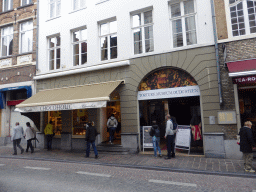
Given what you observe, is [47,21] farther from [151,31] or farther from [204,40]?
[204,40]

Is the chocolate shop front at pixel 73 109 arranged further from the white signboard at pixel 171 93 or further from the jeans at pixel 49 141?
A: the white signboard at pixel 171 93

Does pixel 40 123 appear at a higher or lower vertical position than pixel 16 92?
lower

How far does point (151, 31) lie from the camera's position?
1036 cm

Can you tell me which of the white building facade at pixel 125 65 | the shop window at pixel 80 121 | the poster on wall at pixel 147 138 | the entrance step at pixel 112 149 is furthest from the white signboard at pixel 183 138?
the shop window at pixel 80 121

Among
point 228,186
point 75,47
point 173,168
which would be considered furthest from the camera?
point 75,47

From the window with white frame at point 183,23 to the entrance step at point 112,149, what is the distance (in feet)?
19.2

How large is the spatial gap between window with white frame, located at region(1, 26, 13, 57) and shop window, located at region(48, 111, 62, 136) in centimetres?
654

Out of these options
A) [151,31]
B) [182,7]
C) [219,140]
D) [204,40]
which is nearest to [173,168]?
[219,140]

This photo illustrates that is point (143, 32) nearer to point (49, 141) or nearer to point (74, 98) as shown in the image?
point (74, 98)

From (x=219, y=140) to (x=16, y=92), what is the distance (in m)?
14.2

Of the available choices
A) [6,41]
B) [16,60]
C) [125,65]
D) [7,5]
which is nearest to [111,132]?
[125,65]

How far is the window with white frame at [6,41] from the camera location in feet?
49.1

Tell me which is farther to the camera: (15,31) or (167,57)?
(15,31)

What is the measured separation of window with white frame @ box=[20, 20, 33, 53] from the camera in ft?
46.6
